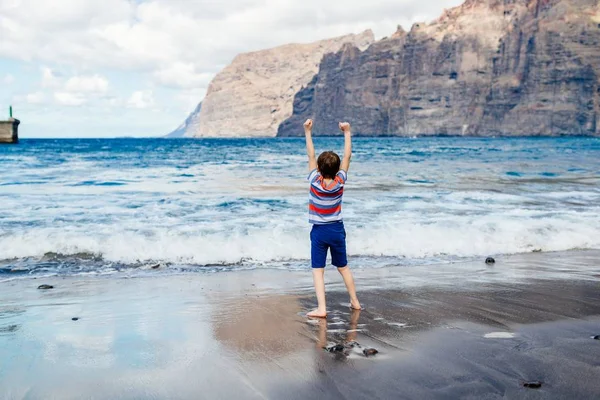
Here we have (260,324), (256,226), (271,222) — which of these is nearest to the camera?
(260,324)

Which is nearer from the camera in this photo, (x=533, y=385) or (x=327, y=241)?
(x=533, y=385)

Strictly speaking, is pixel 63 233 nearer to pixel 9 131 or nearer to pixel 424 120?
pixel 9 131

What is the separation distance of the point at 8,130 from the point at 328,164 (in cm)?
7567

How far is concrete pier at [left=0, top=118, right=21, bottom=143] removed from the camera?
72.1 meters

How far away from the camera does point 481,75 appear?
165125mm

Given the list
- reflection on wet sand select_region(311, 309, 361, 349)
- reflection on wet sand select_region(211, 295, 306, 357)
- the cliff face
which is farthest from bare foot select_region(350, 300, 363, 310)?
the cliff face

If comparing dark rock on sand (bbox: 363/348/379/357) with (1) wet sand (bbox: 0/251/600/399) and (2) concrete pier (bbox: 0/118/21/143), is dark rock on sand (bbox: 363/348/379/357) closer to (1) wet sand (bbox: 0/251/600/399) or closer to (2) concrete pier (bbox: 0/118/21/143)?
(1) wet sand (bbox: 0/251/600/399)

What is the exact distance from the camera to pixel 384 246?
32.4 feet

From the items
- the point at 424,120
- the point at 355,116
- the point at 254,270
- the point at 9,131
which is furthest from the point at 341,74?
the point at 254,270

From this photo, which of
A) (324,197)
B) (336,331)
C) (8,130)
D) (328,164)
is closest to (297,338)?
(336,331)

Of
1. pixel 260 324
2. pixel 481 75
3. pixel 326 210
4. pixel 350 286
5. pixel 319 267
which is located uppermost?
pixel 481 75

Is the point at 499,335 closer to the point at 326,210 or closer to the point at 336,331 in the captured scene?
the point at 336,331

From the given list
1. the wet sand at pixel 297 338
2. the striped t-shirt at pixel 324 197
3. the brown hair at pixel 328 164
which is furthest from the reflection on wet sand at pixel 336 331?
the brown hair at pixel 328 164

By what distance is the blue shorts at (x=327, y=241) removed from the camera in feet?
18.3
